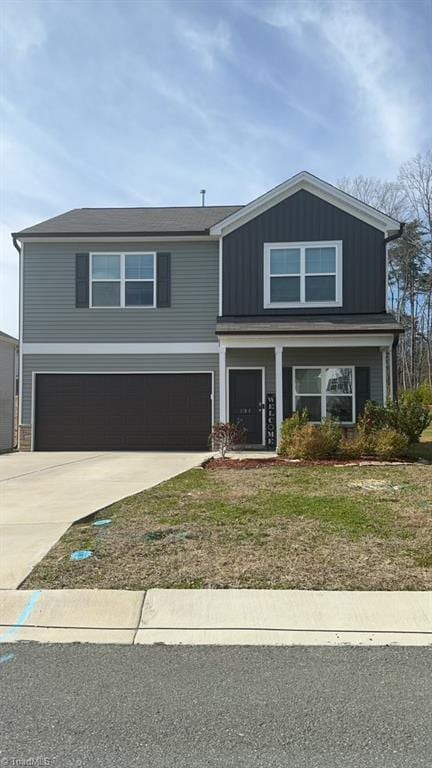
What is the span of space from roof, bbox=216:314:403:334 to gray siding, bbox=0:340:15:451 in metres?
6.71

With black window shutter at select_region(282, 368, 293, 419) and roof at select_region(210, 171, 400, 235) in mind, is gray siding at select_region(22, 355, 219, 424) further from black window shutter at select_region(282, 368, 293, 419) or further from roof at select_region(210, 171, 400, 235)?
roof at select_region(210, 171, 400, 235)

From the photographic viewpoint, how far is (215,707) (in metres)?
3.13

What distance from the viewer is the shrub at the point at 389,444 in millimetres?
11672

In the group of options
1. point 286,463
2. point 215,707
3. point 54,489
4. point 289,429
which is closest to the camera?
point 215,707

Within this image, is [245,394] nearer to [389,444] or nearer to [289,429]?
[289,429]

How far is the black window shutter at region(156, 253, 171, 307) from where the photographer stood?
15.9 meters

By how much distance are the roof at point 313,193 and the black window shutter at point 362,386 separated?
12.2 feet

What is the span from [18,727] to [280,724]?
1.34 metres

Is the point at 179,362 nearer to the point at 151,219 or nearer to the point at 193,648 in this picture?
the point at 151,219

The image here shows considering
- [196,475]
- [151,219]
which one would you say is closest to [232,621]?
[196,475]

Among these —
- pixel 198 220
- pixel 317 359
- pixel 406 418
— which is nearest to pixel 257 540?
pixel 406 418

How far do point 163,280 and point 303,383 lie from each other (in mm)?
4710

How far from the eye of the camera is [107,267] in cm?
1602

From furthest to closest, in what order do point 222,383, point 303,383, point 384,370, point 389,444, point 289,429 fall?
point 303,383 → point 384,370 → point 222,383 → point 289,429 → point 389,444
